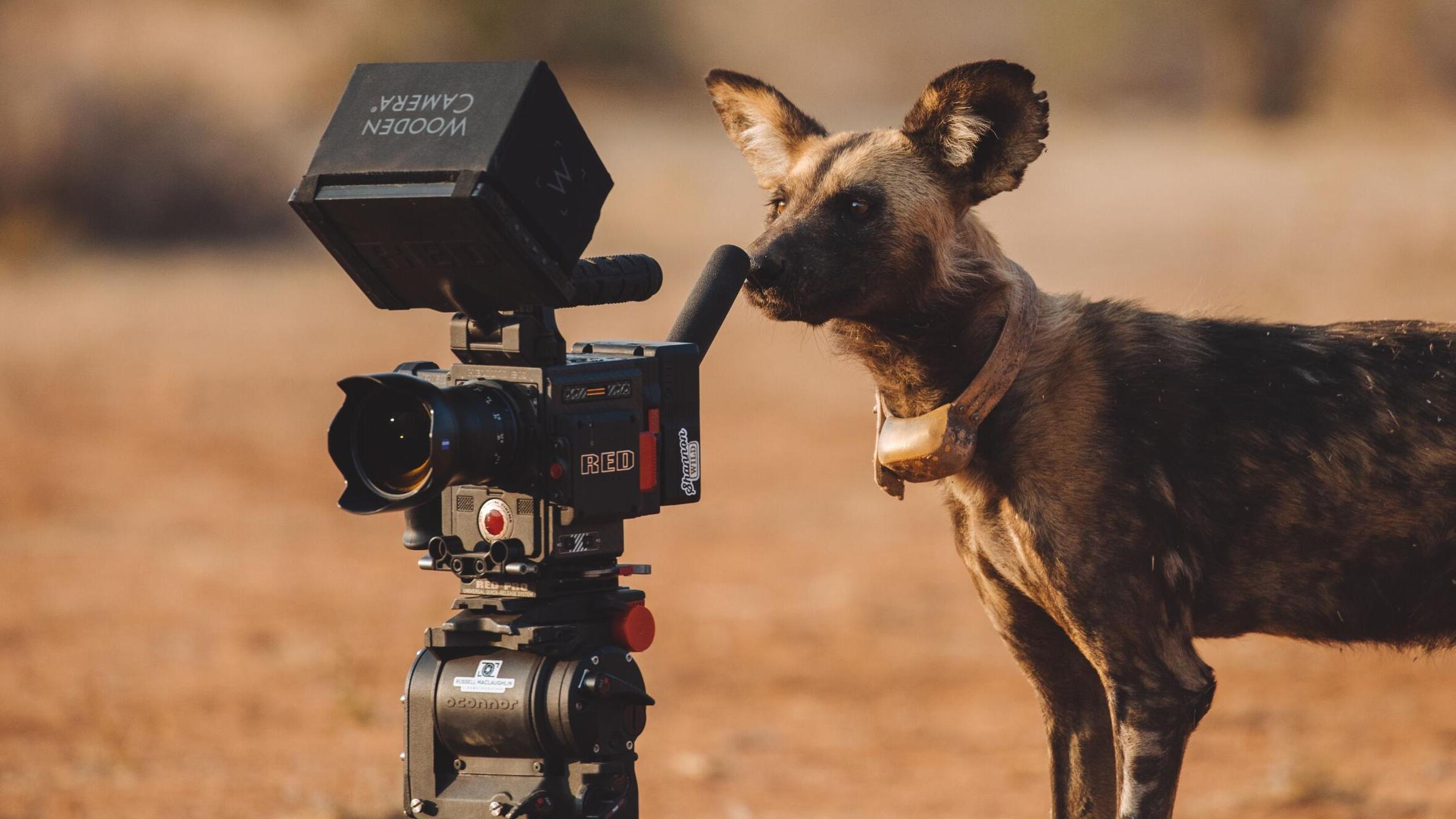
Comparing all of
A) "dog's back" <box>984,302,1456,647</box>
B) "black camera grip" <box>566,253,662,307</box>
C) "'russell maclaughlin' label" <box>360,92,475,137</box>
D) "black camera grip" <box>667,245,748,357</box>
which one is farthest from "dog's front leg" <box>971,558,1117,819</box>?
"'russell maclaughlin' label" <box>360,92,475,137</box>

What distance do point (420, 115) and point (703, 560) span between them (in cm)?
723

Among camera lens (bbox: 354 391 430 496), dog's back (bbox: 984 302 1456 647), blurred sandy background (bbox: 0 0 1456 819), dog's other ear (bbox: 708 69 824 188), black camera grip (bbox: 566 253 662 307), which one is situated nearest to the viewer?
camera lens (bbox: 354 391 430 496)

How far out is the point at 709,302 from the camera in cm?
318

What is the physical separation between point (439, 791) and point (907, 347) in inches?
56.0

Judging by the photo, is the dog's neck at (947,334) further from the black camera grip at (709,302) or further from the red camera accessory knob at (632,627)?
the red camera accessory knob at (632,627)

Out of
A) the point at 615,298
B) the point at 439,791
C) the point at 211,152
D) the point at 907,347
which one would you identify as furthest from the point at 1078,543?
the point at 211,152

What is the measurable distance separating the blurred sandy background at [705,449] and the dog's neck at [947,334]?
71cm

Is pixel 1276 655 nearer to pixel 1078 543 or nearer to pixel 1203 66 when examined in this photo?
pixel 1078 543

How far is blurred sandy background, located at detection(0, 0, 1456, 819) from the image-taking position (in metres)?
6.39

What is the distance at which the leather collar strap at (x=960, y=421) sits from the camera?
3.44m

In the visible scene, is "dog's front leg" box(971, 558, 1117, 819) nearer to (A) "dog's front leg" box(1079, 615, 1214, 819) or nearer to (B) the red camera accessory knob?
(A) "dog's front leg" box(1079, 615, 1214, 819)

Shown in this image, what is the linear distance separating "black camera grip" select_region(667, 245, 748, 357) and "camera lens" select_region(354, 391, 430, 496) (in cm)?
54

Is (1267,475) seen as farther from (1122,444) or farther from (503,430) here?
(503,430)

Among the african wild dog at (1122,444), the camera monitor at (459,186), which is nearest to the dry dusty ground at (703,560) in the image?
the african wild dog at (1122,444)
